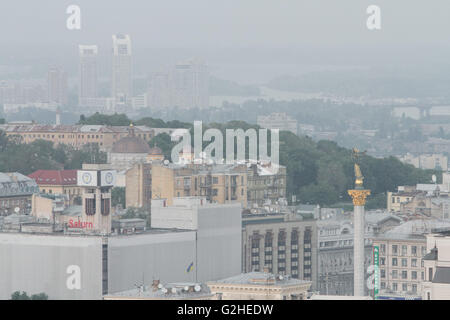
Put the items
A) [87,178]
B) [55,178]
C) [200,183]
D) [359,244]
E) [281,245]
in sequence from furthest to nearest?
[55,178] < [200,183] < [281,245] < [87,178] < [359,244]

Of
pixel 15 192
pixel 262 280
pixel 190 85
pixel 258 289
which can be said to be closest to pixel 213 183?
pixel 15 192

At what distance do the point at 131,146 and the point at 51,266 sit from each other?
54.6 meters

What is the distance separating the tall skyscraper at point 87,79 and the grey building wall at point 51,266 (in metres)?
135

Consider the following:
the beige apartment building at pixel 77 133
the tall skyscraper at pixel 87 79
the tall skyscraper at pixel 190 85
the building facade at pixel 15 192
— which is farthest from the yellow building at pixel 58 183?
the tall skyscraper at pixel 190 85

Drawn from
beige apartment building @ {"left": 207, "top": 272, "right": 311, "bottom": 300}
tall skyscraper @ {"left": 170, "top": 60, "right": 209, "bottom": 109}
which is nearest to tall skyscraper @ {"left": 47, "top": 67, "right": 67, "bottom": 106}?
tall skyscraper @ {"left": 170, "top": 60, "right": 209, "bottom": 109}

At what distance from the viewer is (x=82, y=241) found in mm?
49156

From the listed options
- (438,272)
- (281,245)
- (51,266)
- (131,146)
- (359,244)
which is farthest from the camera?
(131,146)

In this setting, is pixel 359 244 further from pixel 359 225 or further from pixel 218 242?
pixel 218 242

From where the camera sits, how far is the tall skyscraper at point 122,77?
18925cm

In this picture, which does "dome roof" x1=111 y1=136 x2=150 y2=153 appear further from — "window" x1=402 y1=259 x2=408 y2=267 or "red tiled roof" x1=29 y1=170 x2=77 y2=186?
"window" x1=402 y1=259 x2=408 y2=267

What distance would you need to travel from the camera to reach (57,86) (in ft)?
624

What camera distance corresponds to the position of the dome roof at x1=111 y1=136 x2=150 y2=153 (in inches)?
4038
